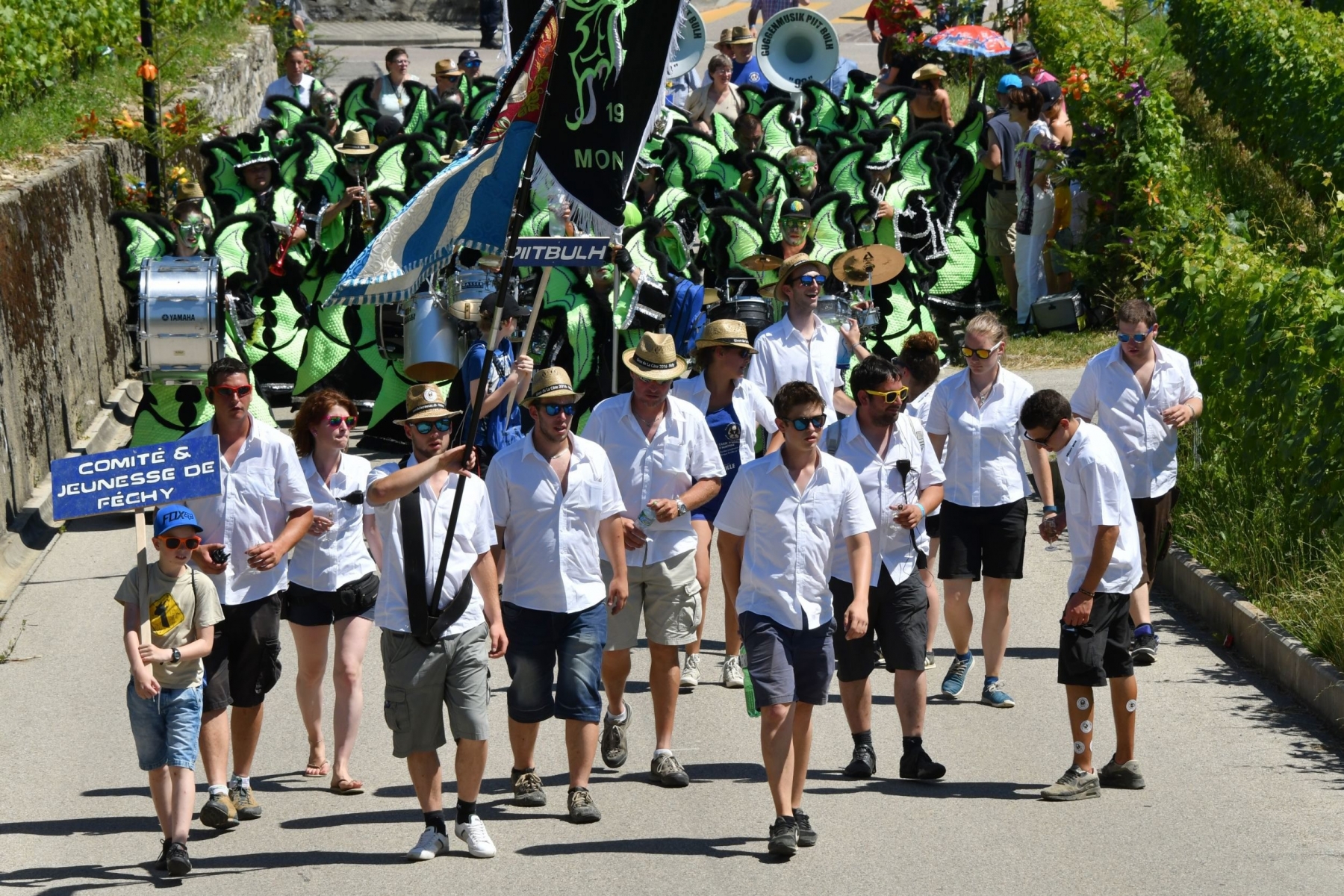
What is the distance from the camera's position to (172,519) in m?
7.36

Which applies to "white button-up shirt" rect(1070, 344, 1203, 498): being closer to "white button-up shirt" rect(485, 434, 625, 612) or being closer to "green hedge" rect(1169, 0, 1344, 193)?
"white button-up shirt" rect(485, 434, 625, 612)

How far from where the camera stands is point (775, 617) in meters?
7.54

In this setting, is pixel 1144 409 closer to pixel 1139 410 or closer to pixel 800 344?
pixel 1139 410

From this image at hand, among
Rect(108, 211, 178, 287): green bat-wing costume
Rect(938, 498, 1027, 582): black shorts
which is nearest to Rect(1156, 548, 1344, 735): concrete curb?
Rect(938, 498, 1027, 582): black shorts

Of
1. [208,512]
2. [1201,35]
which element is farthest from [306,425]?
[1201,35]

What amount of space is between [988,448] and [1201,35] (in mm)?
14904

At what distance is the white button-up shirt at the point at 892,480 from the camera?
839cm

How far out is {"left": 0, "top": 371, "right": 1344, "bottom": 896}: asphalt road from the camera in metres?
7.27

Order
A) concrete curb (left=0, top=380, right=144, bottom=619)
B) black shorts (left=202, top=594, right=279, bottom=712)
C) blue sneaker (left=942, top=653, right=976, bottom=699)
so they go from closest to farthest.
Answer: black shorts (left=202, top=594, right=279, bottom=712)
blue sneaker (left=942, top=653, right=976, bottom=699)
concrete curb (left=0, top=380, right=144, bottom=619)

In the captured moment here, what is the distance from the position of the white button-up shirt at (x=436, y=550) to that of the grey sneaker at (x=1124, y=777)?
9.16ft

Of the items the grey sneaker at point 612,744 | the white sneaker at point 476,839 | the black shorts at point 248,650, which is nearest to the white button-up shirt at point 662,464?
the grey sneaker at point 612,744

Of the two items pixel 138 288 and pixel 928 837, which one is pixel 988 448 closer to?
pixel 928 837

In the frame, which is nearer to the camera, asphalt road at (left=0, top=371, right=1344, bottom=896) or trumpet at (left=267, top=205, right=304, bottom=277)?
asphalt road at (left=0, top=371, right=1344, bottom=896)

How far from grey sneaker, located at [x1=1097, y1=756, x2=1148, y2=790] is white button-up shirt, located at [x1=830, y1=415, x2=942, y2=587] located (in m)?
1.20
